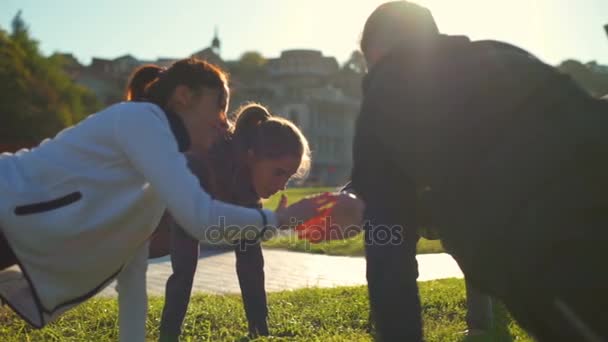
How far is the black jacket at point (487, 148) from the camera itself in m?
1.85

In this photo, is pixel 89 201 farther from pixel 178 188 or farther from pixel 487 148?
pixel 487 148

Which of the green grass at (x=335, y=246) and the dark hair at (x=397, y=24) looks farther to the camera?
the green grass at (x=335, y=246)

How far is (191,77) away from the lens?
279 centimetres

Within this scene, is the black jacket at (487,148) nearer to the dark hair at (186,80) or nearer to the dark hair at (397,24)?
the dark hair at (397,24)

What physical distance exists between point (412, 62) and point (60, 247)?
140cm

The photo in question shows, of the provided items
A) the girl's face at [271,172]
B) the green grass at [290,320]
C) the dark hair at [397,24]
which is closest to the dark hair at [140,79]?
the girl's face at [271,172]

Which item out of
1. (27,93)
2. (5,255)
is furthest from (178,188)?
(27,93)

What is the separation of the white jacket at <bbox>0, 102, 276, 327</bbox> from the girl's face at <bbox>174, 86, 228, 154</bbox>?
187 millimetres

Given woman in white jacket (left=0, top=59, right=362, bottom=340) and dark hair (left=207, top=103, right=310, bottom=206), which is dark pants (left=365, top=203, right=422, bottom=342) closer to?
woman in white jacket (left=0, top=59, right=362, bottom=340)

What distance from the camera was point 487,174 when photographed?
199cm

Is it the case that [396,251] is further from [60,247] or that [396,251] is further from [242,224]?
[60,247]

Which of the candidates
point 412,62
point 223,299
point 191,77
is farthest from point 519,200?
point 223,299

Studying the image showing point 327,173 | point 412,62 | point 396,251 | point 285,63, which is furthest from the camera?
point 285,63

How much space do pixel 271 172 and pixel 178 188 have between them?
4.10 feet
